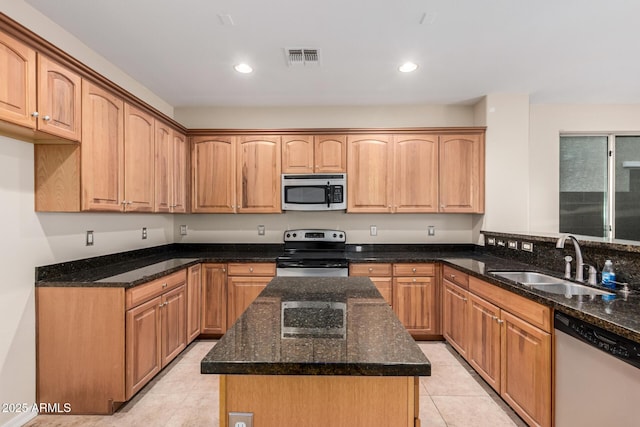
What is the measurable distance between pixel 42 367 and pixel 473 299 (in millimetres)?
3204

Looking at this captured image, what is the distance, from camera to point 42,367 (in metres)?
2.14

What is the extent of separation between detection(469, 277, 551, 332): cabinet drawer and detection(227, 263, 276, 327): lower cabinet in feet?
6.54

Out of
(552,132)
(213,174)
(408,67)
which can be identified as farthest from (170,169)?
(552,132)

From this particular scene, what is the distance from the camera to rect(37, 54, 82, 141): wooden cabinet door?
1849 millimetres

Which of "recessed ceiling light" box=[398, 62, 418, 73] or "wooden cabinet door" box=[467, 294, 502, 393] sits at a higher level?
"recessed ceiling light" box=[398, 62, 418, 73]

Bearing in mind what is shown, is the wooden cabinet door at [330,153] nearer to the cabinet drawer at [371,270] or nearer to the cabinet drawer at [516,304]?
the cabinet drawer at [371,270]

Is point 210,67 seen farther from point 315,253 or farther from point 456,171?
point 456,171

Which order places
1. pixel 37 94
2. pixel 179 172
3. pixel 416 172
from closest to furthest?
pixel 37 94 → pixel 179 172 → pixel 416 172

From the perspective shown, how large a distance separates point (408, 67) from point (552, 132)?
92.1 inches

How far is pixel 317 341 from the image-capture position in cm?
112

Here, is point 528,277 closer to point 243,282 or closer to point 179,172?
point 243,282

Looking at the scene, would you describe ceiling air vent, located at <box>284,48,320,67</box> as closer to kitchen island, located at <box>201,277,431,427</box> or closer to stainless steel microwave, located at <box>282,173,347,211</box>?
stainless steel microwave, located at <box>282,173,347,211</box>

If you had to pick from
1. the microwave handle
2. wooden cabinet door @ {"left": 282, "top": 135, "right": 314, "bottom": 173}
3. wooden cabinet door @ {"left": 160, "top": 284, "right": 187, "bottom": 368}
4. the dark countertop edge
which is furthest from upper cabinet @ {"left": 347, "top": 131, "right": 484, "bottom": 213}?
the dark countertop edge

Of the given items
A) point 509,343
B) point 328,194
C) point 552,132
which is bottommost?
point 509,343
